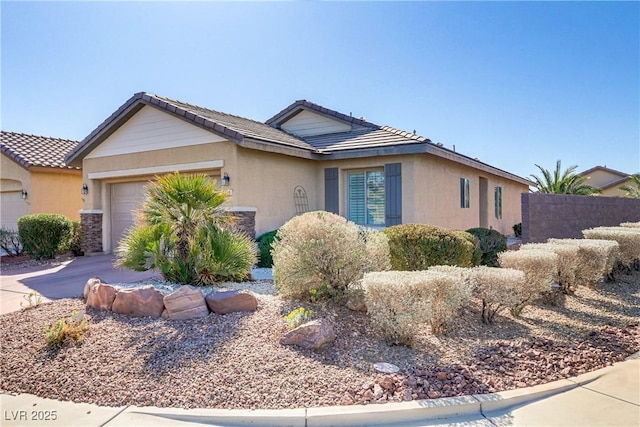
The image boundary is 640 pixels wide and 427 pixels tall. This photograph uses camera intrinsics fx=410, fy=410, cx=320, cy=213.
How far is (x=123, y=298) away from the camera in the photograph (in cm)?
602

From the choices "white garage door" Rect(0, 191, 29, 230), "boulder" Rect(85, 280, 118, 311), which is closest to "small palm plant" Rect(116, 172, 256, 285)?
"boulder" Rect(85, 280, 118, 311)

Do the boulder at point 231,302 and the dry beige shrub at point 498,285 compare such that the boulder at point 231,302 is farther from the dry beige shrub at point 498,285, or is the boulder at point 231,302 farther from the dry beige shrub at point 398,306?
the dry beige shrub at point 498,285

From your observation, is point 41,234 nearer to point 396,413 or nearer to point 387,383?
point 387,383

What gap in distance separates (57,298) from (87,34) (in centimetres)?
650

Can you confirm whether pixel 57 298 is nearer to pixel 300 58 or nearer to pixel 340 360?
pixel 340 360

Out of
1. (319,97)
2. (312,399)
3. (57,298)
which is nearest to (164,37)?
(57,298)

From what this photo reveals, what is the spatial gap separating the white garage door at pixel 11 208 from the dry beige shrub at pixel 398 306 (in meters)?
16.8

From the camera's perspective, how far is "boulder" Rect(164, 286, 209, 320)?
225 inches

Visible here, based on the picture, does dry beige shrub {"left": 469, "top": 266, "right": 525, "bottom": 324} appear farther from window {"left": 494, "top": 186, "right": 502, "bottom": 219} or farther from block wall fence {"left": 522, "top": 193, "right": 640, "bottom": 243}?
window {"left": 494, "top": 186, "right": 502, "bottom": 219}

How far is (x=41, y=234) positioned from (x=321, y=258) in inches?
436

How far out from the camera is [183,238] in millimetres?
7039

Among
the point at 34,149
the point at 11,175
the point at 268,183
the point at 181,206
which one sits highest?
the point at 34,149

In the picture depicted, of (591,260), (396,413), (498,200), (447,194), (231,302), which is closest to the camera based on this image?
(396,413)

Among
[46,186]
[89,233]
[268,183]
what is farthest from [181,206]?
[46,186]
